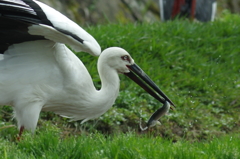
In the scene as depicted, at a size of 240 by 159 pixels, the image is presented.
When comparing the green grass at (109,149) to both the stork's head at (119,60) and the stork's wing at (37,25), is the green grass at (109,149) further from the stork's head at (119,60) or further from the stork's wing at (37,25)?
the stork's head at (119,60)

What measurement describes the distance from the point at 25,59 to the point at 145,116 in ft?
6.06

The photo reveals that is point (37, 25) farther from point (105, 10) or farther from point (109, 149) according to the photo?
point (105, 10)

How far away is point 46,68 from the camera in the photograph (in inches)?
185

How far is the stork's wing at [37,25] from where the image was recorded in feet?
13.7

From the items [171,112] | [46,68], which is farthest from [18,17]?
[171,112]

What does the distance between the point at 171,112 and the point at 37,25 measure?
99.8 inches

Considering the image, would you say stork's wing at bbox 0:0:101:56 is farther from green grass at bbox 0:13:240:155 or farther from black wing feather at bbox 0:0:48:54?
green grass at bbox 0:13:240:155

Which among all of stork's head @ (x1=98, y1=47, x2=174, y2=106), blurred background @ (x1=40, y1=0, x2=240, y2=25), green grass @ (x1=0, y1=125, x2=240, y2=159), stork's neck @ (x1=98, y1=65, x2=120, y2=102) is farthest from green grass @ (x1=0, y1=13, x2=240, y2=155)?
blurred background @ (x1=40, y1=0, x2=240, y2=25)

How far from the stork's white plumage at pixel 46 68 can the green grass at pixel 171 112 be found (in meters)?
0.29

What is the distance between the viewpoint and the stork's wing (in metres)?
4.18

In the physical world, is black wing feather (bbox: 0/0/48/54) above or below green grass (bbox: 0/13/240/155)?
above

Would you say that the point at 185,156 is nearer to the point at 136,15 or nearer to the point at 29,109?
the point at 29,109

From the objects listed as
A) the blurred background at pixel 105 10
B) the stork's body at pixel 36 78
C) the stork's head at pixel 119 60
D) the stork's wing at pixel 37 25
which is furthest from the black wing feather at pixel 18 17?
the blurred background at pixel 105 10

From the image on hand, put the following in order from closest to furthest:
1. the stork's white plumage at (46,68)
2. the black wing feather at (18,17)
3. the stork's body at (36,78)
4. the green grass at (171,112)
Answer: the green grass at (171,112)
the black wing feather at (18,17)
the stork's white plumage at (46,68)
the stork's body at (36,78)
